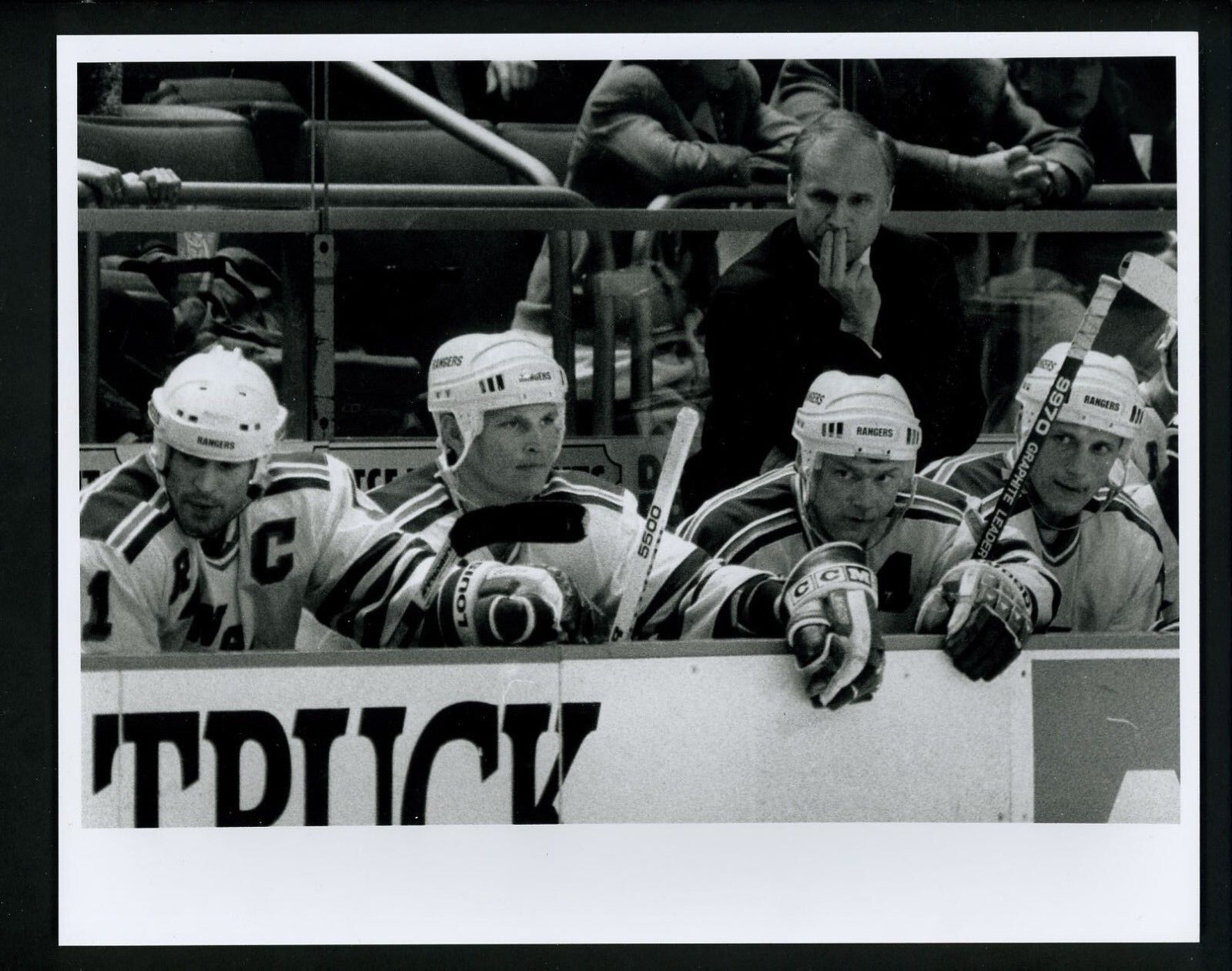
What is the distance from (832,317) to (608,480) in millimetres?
712

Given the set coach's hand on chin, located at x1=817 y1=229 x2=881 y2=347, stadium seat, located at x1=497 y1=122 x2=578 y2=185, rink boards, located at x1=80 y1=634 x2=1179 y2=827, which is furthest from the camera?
coach's hand on chin, located at x1=817 y1=229 x2=881 y2=347

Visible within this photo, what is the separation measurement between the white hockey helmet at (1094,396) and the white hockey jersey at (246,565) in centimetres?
158

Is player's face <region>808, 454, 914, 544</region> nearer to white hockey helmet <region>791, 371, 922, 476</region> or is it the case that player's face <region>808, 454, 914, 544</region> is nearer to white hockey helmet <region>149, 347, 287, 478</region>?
white hockey helmet <region>791, 371, 922, 476</region>

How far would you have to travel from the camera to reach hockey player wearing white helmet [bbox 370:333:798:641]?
4023 millimetres

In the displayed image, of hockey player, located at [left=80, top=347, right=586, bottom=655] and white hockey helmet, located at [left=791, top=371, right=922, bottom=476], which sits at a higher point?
white hockey helmet, located at [left=791, top=371, right=922, bottom=476]

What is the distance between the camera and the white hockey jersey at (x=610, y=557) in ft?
13.3

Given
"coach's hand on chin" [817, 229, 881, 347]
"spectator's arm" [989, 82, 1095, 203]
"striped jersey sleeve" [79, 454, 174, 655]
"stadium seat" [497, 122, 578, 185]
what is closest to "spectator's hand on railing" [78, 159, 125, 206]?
"striped jersey sleeve" [79, 454, 174, 655]

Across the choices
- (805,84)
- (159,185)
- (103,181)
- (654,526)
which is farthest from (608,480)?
(103,181)

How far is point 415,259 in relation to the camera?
4012 millimetres

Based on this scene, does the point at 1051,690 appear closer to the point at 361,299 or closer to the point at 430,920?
the point at 430,920

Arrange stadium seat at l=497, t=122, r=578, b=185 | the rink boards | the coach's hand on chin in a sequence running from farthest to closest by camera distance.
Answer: the coach's hand on chin
stadium seat at l=497, t=122, r=578, b=185
the rink boards

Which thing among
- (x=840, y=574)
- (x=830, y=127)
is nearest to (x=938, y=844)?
(x=840, y=574)

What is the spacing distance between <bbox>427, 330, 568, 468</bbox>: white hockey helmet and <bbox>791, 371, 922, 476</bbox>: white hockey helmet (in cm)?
63

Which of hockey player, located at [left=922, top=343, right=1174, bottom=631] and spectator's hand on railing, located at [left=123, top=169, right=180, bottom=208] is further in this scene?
hockey player, located at [left=922, top=343, right=1174, bottom=631]
